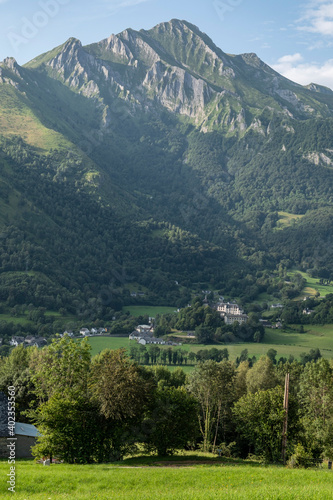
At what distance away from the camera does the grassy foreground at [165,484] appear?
60.7 feet

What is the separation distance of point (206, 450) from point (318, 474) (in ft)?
72.2

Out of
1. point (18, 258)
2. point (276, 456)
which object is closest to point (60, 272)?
point (18, 258)

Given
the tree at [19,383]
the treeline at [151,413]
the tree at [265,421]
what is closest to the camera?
the treeline at [151,413]

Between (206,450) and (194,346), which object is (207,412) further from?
(194,346)

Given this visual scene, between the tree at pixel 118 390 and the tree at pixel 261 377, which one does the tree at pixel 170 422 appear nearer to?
the tree at pixel 118 390

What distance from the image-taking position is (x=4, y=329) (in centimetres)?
12300

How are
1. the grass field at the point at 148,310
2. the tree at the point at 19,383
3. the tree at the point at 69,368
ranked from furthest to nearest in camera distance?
the grass field at the point at 148,310, the tree at the point at 19,383, the tree at the point at 69,368

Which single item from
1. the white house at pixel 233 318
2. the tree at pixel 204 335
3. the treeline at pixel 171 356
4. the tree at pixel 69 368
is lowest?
the treeline at pixel 171 356

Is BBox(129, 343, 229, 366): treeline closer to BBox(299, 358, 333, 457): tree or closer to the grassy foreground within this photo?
BBox(299, 358, 333, 457): tree

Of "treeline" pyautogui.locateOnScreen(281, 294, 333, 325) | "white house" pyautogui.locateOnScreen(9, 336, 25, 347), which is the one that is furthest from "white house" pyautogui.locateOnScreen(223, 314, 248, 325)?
"white house" pyautogui.locateOnScreen(9, 336, 25, 347)

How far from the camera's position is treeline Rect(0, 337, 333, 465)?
33.6m

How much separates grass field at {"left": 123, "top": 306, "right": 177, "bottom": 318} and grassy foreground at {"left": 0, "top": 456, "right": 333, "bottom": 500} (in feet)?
462

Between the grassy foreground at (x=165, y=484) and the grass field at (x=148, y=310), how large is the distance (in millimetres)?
140681

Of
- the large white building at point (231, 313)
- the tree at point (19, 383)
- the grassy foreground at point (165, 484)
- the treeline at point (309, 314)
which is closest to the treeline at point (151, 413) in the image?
the tree at point (19, 383)
